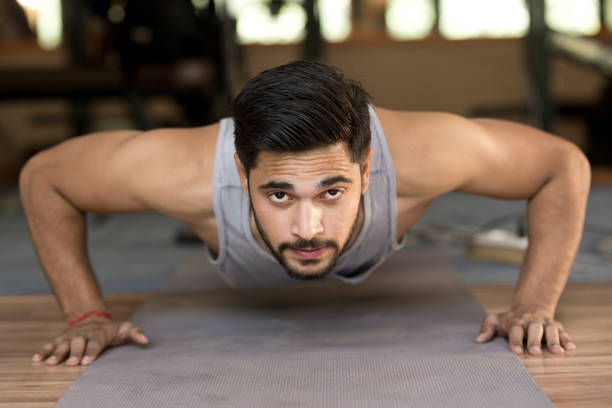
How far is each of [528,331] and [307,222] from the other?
51 cm

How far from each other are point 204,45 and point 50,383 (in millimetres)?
2733

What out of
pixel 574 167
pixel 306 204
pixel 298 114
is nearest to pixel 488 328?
pixel 574 167

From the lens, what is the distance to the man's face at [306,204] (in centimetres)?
126

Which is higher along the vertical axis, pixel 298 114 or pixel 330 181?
pixel 298 114

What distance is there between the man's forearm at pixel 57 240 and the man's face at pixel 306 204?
1.53 ft

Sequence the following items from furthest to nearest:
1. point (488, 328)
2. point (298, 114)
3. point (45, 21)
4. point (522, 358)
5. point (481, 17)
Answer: point (481, 17)
point (45, 21)
point (488, 328)
point (522, 358)
point (298, 114)

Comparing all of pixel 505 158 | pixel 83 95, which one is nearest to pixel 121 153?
pixel 505 158

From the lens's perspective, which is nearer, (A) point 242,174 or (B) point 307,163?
(B) point 307,163

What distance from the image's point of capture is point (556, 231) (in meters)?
1.54

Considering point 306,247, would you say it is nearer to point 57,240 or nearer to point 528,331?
point 528,331

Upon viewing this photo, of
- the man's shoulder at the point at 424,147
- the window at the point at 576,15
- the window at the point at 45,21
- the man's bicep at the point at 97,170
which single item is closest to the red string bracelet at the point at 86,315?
Answer: the man's bicep at the point at 97,170

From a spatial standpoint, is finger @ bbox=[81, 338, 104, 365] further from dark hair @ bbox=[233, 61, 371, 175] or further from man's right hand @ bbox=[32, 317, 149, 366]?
dark hair @ bbox=[233, 61, 371, 175]

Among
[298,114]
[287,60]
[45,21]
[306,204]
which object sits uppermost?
[298,114]

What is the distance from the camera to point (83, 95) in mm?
3344
